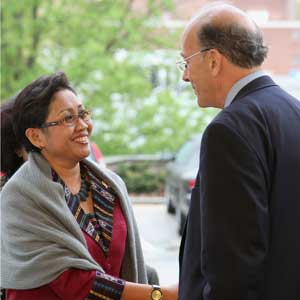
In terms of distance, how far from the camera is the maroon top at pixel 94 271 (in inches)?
97.5

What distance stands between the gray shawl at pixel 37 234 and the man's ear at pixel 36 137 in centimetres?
10

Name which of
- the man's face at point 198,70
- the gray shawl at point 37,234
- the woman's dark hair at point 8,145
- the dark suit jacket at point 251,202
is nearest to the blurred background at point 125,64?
the woman's dark hair at point 8,145

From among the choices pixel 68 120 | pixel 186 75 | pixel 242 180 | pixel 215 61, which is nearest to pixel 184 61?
pixel 186 75

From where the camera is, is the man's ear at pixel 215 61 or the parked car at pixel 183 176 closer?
the man's ear at pixel 215 61

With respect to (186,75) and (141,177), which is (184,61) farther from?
(141,177)

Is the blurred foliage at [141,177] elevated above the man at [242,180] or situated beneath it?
situated beneath

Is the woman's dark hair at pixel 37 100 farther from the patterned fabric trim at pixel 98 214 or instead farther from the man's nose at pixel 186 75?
the man's nose at pixel 186 75

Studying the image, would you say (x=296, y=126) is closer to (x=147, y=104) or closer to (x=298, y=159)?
(x=298, y=159)

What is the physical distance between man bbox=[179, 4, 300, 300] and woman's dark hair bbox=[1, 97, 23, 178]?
4.26 feet

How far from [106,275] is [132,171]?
14.0 metres

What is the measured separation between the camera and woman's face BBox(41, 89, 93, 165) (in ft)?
8.77

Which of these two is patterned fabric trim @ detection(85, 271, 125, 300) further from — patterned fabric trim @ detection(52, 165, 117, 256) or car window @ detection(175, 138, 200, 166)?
car window @ detection(175, 138, 200, 166)

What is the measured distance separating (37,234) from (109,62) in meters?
11.6

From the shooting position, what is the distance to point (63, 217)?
2521 mm
